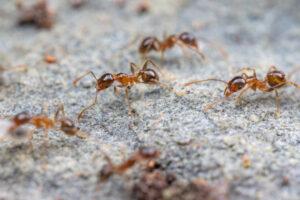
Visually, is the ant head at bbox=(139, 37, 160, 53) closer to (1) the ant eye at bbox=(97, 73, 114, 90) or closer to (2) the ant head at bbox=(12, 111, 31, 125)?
(1) the ant eye at bbox=(97, 73, 114, 90)

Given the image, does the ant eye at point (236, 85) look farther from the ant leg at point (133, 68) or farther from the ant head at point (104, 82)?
the ant head at point (104, 82)

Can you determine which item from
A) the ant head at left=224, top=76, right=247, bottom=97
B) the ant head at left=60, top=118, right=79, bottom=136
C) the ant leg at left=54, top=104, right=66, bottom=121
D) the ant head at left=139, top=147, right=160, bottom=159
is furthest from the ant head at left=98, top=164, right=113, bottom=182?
the ant head at left=224, top=76, right=247, bottom=97

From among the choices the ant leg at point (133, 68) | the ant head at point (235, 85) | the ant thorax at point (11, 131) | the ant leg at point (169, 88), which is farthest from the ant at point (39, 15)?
the ant head at point (235, 85)

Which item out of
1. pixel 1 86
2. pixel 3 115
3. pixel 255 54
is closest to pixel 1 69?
pixel 1 86

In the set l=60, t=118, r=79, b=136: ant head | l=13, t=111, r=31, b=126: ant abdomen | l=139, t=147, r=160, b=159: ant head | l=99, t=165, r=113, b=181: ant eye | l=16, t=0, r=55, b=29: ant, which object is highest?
l=16, t=0, r=55, b=29: ant

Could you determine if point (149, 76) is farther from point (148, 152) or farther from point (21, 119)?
point (21, 119)

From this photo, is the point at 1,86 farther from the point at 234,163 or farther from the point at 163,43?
the point at 234,163
